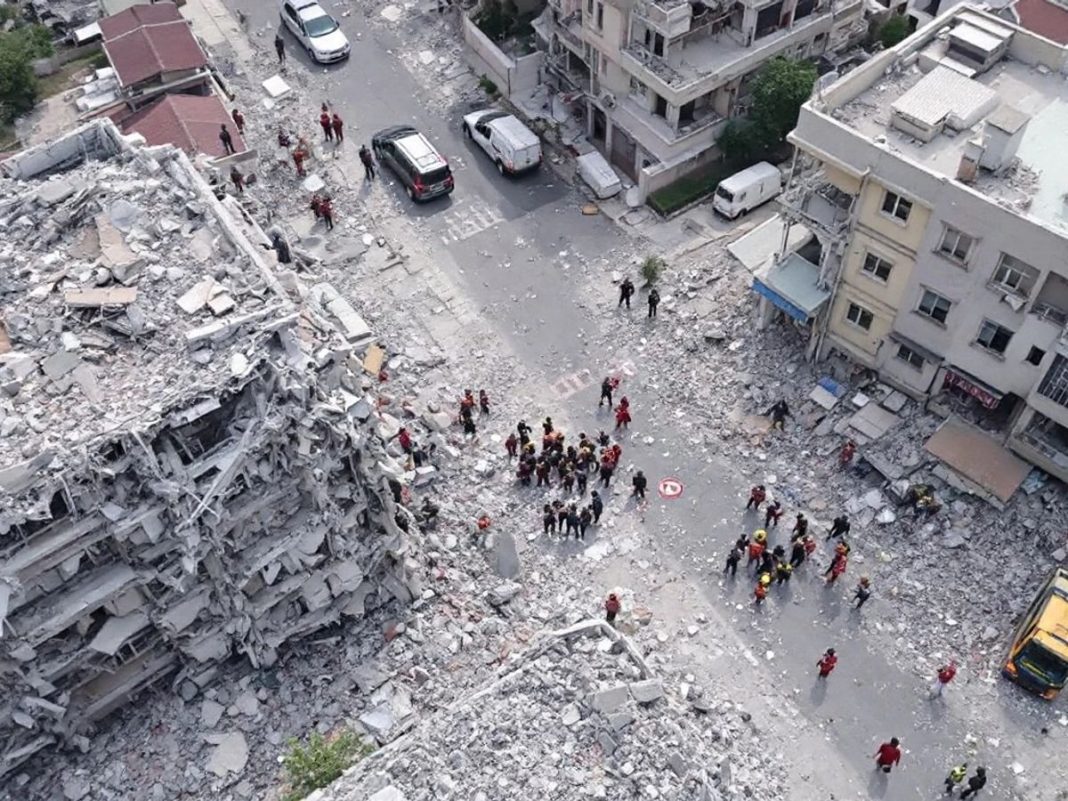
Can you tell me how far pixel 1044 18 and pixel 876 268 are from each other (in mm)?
15886

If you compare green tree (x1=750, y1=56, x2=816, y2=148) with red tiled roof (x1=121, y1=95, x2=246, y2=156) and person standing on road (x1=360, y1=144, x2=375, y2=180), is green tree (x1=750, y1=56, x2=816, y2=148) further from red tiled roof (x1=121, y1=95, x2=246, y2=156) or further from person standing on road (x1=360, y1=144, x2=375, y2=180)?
red tiled roof (x1=121, y1=95, x2=246, y2=156)

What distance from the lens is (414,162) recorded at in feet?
144

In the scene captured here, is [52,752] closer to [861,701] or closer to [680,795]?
[680,795]

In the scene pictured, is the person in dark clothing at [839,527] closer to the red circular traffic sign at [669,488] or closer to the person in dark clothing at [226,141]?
the red circular traffic sign at [669,488]

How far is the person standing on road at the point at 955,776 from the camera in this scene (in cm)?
2716

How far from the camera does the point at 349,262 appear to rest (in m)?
42.2

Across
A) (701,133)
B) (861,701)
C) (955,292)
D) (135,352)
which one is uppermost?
(135,352)

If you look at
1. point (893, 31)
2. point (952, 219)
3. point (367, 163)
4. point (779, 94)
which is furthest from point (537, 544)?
Result: point (893, 31)

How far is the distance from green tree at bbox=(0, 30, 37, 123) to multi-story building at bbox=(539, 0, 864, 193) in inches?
967

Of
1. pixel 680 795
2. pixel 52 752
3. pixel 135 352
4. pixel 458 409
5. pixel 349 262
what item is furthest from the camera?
pixel 349 262

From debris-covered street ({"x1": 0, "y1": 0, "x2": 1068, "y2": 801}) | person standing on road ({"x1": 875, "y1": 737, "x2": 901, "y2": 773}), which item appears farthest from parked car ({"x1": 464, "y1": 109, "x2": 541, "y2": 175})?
person standing on road ({"x1": 875, "y1": 737, "x2": 901, "y2": 773})

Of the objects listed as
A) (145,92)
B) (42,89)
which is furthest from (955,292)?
(42,89)

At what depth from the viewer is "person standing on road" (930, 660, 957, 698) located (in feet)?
94.7

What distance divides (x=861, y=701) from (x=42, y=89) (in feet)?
148
